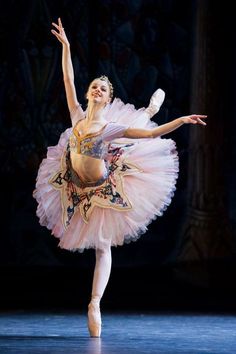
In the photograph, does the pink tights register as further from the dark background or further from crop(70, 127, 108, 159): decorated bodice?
the dark background

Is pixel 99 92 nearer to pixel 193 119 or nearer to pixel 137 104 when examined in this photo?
pixel 193 119

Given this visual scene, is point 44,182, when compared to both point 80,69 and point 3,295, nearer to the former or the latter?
point 3,295

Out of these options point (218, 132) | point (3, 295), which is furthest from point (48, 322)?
point (218, 132)

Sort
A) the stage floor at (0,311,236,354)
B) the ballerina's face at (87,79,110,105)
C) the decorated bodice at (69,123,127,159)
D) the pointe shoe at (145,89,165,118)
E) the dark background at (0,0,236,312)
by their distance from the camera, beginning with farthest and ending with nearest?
the dark background at (0,0,236,312) → the pointe shoe at (145,89,165,118) → the ballerina's face at (87,79,110,105) → the decorated bodice at (69,123,127,159) → the stage floor at (0,311,236,354)

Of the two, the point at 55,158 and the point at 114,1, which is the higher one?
the point at 114,1

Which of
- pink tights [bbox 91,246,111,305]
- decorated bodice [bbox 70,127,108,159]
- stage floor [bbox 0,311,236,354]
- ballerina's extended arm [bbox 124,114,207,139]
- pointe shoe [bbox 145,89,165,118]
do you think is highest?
pointe shoe [bbox 145,89,165,118]

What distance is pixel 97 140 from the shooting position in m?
4.32

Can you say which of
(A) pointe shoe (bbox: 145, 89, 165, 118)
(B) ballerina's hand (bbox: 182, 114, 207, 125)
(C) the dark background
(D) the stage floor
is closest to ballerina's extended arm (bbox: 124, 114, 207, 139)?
(B) ballerina's hand (bbox: 182, 114, 207, 125)

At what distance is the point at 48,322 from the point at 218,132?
7.73 feet

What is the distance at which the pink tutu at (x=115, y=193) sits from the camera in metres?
4.33

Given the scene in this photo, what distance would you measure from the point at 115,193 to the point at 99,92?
18.4 inches

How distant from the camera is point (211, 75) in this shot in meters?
6.72

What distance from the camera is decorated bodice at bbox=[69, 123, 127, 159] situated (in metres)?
4.30

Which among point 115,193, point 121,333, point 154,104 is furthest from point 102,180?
point 121,333
